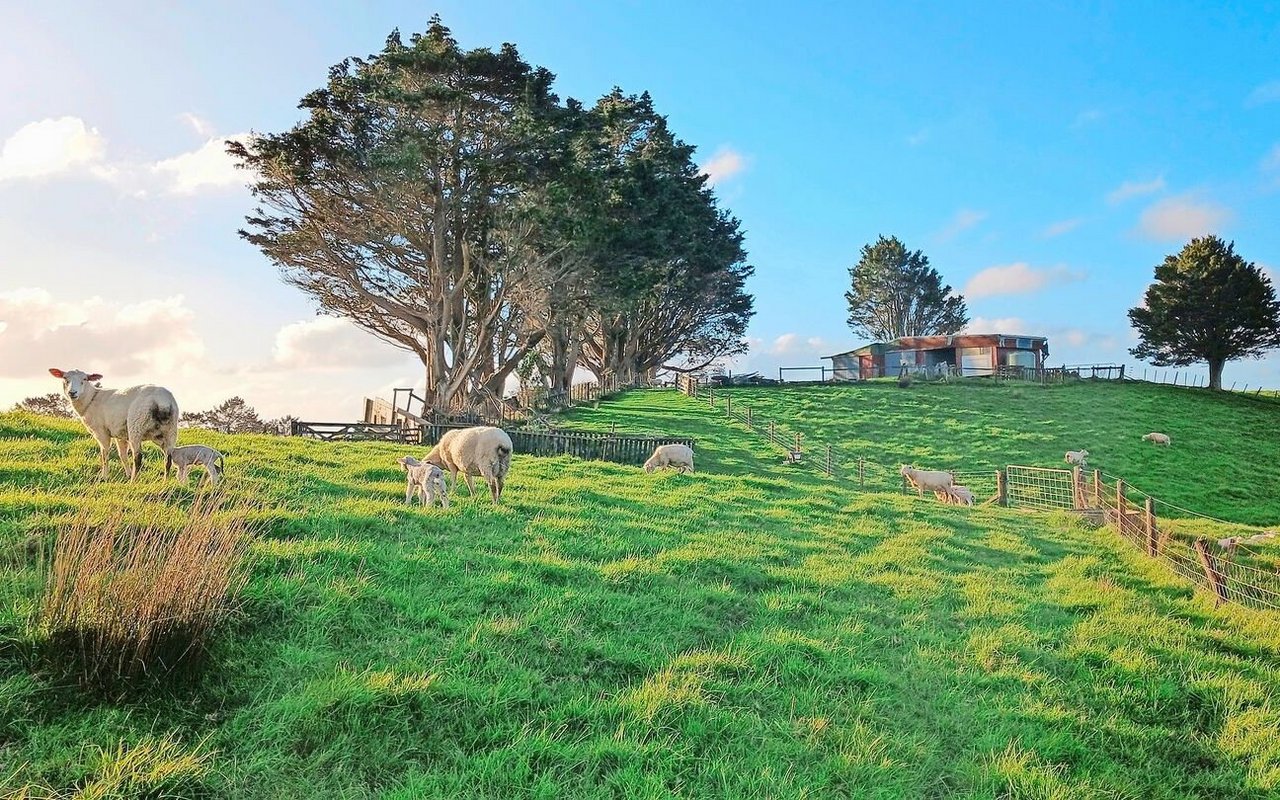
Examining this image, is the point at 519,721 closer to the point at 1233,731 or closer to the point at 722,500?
the point at 1233,731

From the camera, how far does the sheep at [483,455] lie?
1052 cm

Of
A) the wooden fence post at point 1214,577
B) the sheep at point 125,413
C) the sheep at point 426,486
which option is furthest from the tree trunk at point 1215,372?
the sheep at point 125,413

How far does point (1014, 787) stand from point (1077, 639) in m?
3.61

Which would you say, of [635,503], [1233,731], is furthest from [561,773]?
[635,503]

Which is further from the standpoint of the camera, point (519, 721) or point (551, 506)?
point (551, 506)

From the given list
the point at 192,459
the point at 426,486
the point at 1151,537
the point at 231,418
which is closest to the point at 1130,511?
the point at 1151,537

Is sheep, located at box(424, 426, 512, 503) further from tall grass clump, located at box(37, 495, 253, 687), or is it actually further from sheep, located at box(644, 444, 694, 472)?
sheep, located at box(644, 444, 694, 472)

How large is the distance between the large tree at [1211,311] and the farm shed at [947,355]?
816cm

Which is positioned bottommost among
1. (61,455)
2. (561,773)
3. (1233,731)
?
(1233,731)

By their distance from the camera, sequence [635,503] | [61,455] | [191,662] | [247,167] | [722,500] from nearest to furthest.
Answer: [191,662] → [61,455] → [635,503] → [722,500] → [247,167]

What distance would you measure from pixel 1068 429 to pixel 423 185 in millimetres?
32689

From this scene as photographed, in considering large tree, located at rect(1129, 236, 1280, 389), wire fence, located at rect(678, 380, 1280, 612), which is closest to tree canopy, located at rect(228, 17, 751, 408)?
wire fence, located at rect(678, 380, 1280, 612)

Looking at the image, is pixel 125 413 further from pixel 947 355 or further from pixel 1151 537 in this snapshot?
pixel 947 355

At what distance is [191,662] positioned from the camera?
4605 millimetres
